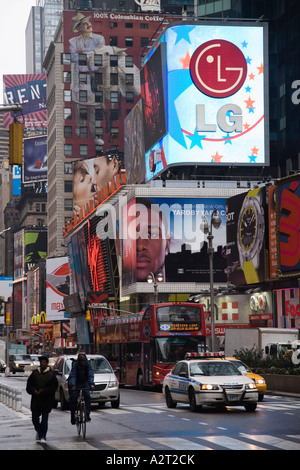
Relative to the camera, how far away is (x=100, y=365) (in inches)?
1258

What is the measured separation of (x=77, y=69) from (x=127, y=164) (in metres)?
54.0

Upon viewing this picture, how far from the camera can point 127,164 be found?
399 feet

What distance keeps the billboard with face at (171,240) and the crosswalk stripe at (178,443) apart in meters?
75.2

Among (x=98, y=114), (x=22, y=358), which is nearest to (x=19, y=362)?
(x=22, y=358)

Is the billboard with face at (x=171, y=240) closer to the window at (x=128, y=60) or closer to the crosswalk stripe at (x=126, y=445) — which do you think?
the crosswalk stripe at (x=126, y=445)

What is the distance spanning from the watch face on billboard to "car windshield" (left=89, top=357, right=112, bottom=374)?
62.9 metres

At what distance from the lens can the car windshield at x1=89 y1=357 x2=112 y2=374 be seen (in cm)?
3167

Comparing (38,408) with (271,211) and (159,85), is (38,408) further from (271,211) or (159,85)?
(159,85)

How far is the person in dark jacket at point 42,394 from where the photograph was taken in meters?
19.6

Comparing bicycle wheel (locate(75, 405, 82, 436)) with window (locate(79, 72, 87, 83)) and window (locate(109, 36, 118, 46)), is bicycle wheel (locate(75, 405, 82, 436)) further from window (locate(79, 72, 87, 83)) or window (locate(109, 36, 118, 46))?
window (locate(109, 36, 118, 46))

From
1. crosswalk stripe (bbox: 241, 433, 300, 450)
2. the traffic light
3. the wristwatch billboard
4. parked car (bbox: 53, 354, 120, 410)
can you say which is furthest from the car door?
the wristwatch billboard

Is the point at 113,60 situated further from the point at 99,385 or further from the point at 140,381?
the point at 99,385

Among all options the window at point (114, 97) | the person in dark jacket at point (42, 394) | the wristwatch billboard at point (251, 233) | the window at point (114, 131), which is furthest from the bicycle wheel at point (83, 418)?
the window at point (114, 97)

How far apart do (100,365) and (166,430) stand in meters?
10.4
